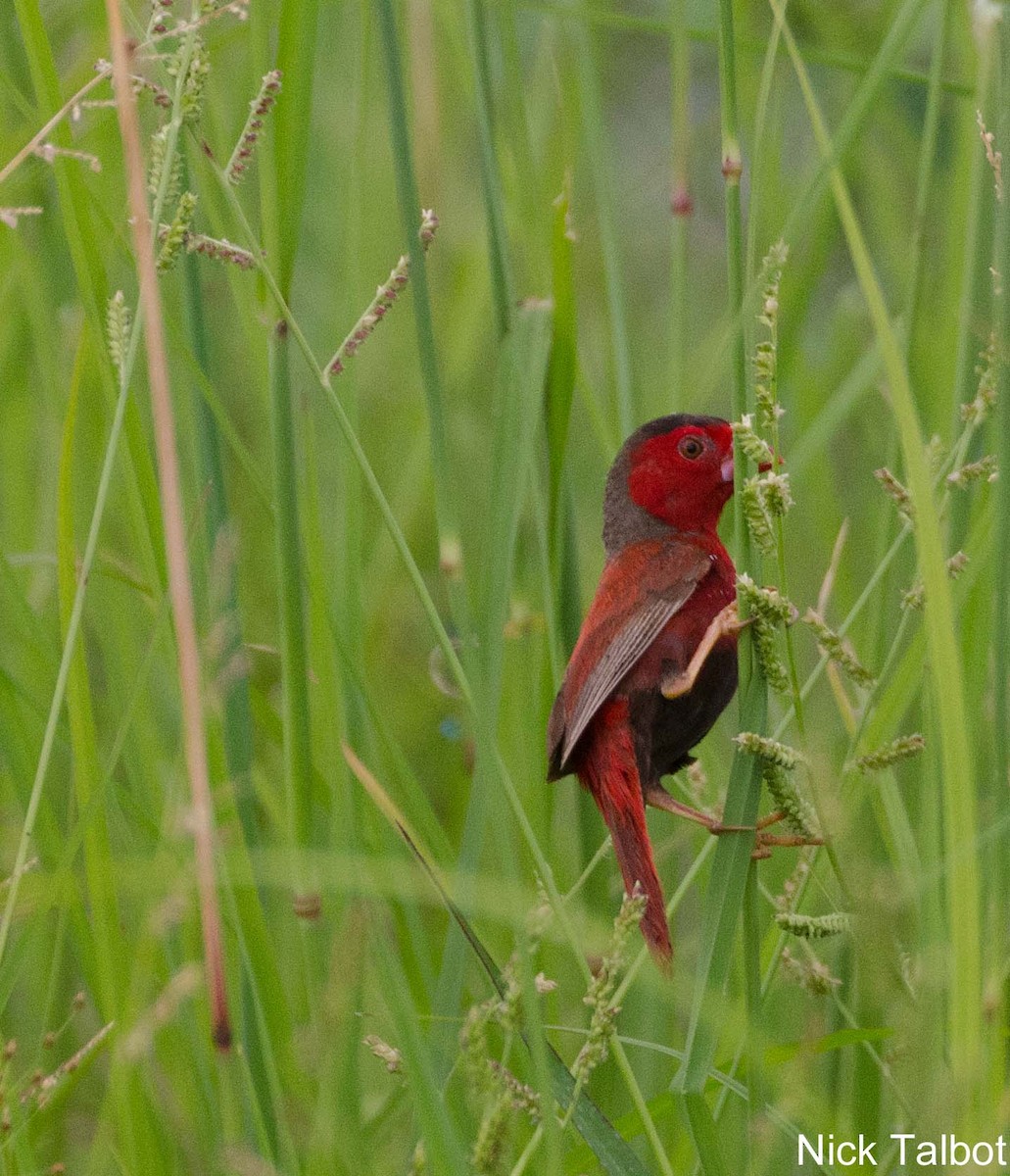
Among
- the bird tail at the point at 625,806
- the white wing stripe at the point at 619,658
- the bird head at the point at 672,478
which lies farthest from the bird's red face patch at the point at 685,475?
the bird tail at the point at 625,806

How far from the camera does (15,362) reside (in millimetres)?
3113

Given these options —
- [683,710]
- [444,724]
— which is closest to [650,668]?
[683,710]

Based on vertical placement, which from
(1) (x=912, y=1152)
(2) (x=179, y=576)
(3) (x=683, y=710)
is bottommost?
(1) (x=912, y=1152)

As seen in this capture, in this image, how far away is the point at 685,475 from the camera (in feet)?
8.23

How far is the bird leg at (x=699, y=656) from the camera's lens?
2.03m

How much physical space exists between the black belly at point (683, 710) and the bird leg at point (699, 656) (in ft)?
0.09

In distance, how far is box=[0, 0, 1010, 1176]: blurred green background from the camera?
5.40 feet

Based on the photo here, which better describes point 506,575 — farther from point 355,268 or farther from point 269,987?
point 355,268

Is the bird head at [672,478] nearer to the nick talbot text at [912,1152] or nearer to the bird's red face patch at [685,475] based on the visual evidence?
the bird's red face patch at [685,475]

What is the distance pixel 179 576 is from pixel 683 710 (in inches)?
39.8

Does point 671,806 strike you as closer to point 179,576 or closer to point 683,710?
point 683,710

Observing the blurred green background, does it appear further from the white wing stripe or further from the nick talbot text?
the white wing stripe

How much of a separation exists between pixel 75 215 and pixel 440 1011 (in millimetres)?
1170

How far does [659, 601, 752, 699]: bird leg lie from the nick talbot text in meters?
0.63
